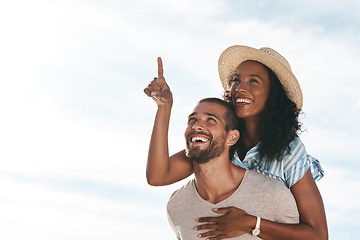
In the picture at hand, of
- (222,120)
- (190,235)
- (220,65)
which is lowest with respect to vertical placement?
(190,235)

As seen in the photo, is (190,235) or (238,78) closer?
(190,235)

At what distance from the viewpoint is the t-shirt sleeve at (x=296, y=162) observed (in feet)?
19.6

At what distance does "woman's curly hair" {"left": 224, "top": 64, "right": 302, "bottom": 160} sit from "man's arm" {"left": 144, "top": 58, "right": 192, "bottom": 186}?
2.56 feet

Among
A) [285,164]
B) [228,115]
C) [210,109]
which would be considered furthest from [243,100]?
[285,164]

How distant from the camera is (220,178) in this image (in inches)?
231

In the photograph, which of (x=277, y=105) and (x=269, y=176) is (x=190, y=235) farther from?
(x=277, y=105)

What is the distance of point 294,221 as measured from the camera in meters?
5.86

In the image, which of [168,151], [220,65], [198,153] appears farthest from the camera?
[220,65]

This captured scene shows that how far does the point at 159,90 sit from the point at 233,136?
0.87 m

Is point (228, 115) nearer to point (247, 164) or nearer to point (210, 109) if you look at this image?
point (210, 109)

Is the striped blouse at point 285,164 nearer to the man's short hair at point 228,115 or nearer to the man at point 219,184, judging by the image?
the man at point 219,184

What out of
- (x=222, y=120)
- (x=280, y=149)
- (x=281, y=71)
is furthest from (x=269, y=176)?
(x=281, y=71)

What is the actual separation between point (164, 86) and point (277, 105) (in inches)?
50.7

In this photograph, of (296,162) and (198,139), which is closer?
(198,139)
